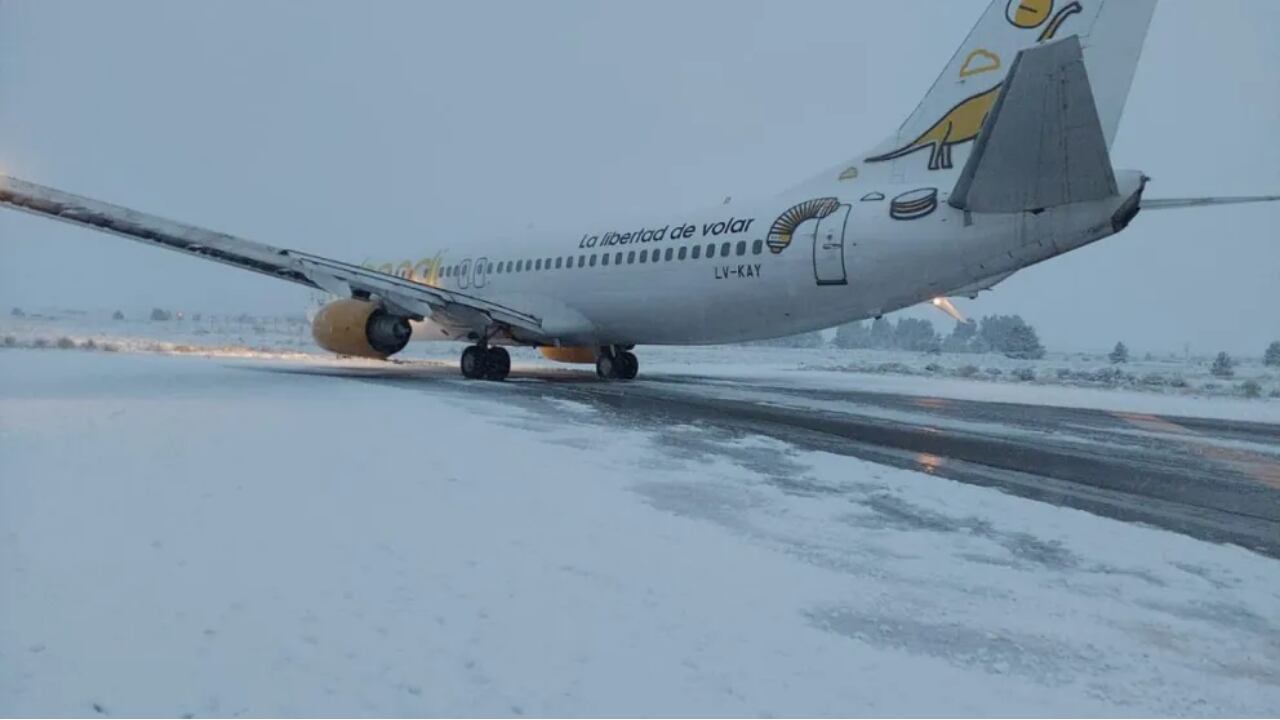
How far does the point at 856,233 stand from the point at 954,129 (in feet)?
7.17

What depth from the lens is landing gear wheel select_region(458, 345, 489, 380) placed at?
56.2 ft

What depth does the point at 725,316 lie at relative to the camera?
14453 mm

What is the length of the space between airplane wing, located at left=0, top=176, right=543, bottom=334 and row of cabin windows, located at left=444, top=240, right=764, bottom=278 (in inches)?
60.3

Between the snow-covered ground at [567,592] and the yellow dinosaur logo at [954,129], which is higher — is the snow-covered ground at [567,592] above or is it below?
below

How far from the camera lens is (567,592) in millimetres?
3629

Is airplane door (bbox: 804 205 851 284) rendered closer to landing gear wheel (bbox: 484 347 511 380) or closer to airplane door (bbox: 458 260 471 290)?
landing gear wheel (bbox: 484 347 511 380)

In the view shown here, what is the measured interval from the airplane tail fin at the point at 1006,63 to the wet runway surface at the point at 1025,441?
4.11 meters

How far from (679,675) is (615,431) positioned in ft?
18.9

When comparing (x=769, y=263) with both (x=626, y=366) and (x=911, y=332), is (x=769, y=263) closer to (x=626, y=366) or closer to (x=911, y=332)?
(x=626, y=366)

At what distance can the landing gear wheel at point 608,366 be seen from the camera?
19.5 metres

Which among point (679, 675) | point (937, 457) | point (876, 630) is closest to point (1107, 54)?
point (937, 457)

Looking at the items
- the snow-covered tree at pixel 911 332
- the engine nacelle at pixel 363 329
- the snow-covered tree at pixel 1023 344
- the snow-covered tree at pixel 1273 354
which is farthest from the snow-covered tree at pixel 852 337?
the engine nacelle at pixel 363 329

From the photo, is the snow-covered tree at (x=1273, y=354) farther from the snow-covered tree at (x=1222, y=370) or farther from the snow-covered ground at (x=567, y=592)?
the snow-covered ground at (x=567, y=592)

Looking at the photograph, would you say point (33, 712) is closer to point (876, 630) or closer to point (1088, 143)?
point (876, 630)
